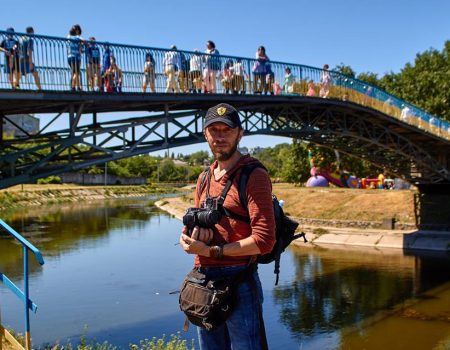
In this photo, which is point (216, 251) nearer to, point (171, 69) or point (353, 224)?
point (171, 69)

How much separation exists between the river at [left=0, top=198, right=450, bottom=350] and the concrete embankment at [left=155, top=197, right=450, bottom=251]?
98 centimetres

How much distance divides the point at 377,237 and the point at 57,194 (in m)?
46.2

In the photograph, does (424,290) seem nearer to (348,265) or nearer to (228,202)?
(348,265)

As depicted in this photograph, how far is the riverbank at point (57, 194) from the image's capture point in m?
52.7

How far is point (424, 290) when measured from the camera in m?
17.6

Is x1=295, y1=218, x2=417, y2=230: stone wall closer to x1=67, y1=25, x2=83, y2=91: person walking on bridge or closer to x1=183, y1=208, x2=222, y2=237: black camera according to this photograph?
x1=67, y1=25, x2=83, y2=91: person walking on bridge

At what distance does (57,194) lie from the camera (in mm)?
63219

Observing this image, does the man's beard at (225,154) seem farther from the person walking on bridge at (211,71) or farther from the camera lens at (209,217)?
the person walking on bridge at (211,71)

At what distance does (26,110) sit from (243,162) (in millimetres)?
11508

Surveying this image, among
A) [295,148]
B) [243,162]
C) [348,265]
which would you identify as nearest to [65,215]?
[295,148]

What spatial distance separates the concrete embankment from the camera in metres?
25.7

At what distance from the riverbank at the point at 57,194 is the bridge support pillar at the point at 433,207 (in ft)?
122

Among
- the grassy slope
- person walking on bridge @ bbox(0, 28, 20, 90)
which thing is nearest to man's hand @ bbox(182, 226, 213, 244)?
person walking on bridge @ bbox(0, 28, 20, 90)

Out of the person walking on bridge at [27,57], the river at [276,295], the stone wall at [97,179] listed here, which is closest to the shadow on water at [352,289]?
the river at [276,295]
